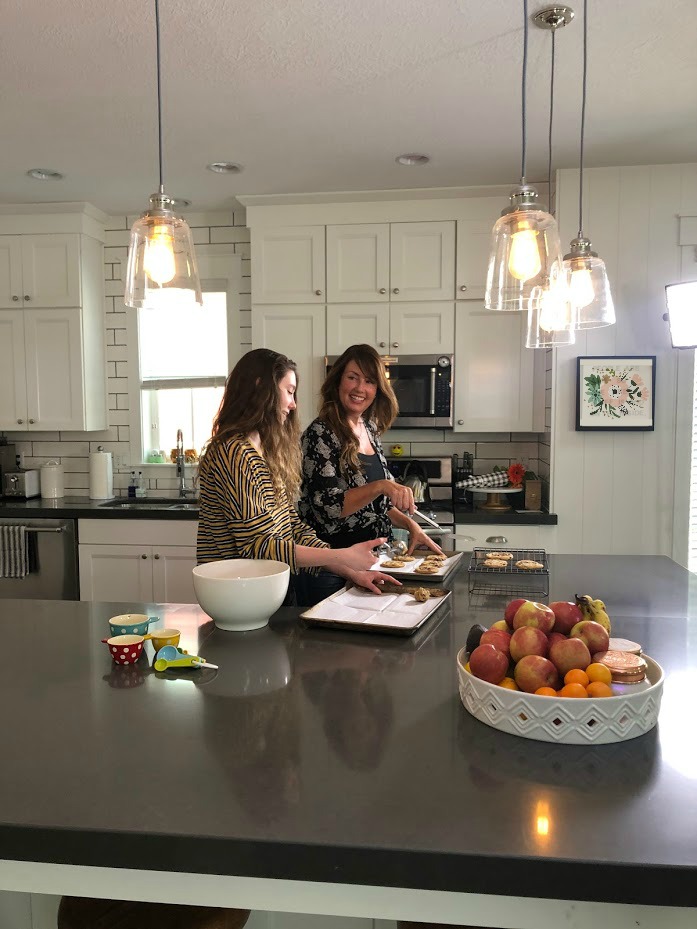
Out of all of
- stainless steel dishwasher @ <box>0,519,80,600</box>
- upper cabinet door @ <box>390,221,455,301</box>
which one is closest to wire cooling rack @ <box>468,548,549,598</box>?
upper cabinet door @ <box>390,221,455,301</box>

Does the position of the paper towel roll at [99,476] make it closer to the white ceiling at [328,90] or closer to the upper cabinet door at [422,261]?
the white ceiling at [328,90]

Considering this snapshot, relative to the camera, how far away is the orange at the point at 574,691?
3.59 feet

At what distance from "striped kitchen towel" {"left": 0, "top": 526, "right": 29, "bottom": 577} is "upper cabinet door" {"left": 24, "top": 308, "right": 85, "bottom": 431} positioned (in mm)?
698

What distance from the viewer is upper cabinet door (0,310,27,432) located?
4.27 meters

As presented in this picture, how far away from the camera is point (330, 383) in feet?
8.83

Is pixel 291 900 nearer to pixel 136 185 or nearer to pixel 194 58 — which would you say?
pixel 194 58

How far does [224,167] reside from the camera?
353 cm

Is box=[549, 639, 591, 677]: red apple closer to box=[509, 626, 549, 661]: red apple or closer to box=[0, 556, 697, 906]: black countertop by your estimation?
box=[509, 626, 549, 661]: red apple

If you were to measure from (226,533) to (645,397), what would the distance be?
2.47m

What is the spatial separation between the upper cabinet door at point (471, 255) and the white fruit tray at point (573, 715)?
3.07 meters

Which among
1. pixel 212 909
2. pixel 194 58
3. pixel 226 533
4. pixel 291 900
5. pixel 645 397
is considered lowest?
pixel 212 909

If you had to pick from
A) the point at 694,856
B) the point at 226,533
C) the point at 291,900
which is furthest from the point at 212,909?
the point at 226,533

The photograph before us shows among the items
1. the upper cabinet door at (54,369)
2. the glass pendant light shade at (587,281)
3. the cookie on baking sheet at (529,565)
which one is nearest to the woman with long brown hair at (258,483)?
the cookie on baking sheet at (529,565)

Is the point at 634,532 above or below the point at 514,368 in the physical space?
below
